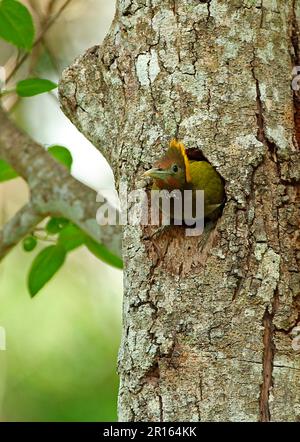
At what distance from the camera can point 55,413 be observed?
548cm

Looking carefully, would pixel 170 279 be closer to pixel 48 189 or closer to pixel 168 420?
pixel 168 420

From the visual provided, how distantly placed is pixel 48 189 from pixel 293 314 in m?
1.52

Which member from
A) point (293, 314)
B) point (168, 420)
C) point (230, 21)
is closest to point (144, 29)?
point (230, 21)

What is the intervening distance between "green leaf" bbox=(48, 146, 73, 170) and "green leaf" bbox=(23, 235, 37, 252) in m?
0.36

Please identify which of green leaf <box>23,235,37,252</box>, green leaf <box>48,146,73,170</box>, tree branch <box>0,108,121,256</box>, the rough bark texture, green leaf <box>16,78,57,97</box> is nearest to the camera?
the rough bark texture

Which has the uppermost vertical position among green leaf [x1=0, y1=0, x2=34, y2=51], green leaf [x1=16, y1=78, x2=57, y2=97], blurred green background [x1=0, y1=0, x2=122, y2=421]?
green leaf [x1=0, y1=0, x2=34, y2=51]

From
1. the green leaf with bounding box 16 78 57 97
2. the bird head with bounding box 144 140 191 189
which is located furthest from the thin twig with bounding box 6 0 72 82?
the bird head with bounding box 144 140 191 189

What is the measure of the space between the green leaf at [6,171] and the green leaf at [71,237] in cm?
32

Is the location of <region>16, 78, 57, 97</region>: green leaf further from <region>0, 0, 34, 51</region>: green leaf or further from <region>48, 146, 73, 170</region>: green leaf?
<region>48, 146, 73, 170</region>: green leaf

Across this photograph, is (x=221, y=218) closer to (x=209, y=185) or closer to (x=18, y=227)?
(x=209, y=185)

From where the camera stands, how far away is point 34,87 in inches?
124

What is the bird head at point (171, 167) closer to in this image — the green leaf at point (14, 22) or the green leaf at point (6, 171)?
the green leaf at point (14, 22)

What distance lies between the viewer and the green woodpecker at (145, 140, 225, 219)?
8.21 ft

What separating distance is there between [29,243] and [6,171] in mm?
323
